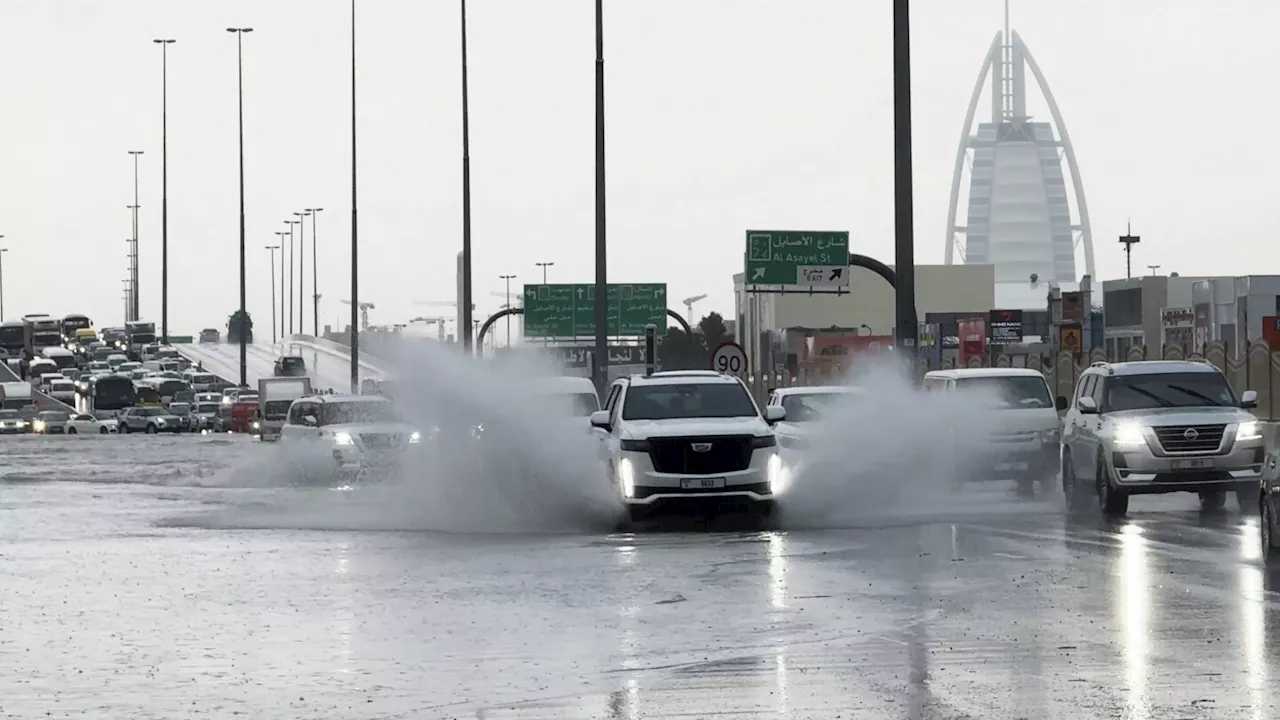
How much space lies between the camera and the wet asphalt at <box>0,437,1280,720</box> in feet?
38.2

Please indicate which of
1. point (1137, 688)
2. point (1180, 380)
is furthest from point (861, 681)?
point (1180, 380)

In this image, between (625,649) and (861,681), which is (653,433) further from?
(861,681)

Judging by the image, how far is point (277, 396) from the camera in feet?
273

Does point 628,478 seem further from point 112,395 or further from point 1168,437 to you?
point 112,395

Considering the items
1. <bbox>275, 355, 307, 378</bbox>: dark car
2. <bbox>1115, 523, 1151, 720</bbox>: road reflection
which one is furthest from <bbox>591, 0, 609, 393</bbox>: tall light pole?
<bbox>275, 355, 307, 378</bbox>: dark car

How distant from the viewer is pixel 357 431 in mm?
40156

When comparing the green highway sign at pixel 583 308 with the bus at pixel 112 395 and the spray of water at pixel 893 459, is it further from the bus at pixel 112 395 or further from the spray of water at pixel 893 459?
the spray of water at pixel 893 459

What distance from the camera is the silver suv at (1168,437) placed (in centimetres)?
2673

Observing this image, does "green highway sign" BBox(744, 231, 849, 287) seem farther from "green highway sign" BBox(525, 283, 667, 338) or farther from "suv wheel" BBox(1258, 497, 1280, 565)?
"suv wheel" BBox(1258, 497, 1280, 565)

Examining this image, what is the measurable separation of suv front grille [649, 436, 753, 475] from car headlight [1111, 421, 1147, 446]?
168 inches

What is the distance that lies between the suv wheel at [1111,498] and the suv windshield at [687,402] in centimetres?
408

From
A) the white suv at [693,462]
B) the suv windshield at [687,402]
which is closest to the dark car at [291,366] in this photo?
the suv windshield at [687,402]

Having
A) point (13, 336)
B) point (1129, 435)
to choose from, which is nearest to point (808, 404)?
point (1129, 435)

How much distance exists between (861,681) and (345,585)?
7.47 meters
